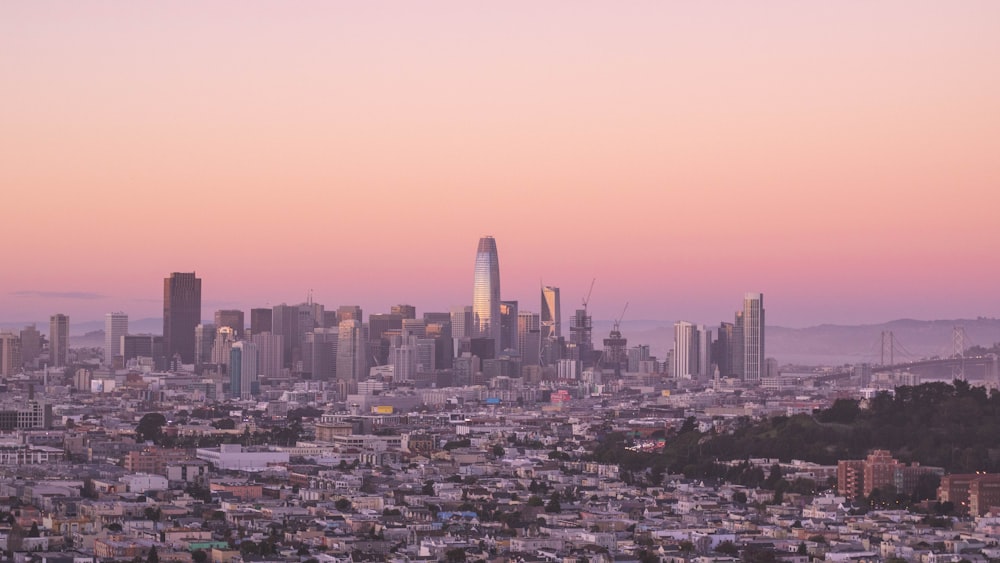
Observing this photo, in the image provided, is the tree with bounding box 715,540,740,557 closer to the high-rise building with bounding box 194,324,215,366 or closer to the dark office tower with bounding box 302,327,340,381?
the dark office tower with bounding box 302,327,340,381

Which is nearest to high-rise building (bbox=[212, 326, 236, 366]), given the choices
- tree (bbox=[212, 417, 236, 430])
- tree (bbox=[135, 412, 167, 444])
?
tree (bbox=[212, 417, 236, 430])

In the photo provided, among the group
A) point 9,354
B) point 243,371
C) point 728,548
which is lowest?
point 728,548

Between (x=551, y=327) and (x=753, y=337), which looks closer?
(x=753, y=337)

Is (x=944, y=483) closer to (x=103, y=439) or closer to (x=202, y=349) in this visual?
(x=103, y=439)

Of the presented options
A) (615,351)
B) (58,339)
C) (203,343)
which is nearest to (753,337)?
(615,351)

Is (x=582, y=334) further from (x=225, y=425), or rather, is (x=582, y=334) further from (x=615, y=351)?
(x=225, y=425)

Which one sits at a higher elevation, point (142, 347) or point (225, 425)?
point (142, 347)
